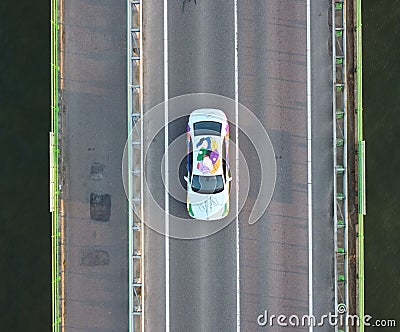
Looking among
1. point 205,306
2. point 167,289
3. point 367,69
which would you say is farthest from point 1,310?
point 367,69

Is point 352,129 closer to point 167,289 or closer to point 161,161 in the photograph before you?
Result: point 161,161

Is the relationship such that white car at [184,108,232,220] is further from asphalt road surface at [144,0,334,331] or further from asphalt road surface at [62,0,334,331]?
asphalt road surface at [144,0,334,331]

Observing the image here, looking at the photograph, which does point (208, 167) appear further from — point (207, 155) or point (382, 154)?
point (382, 154)

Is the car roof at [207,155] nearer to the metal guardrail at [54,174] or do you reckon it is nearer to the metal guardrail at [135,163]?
the metal guardrail at [135,163]

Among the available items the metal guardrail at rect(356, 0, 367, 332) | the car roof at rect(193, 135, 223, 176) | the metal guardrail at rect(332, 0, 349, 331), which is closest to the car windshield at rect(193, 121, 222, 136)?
the car roof at rect(193, 135, 223, 176)

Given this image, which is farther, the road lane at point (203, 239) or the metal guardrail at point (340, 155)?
the road lane at point (203, 239)

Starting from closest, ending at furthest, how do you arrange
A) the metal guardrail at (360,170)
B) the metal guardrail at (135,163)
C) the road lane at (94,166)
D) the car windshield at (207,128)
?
the metal guardrail at (360,170)
the car windshield at (207,128)
the metal guardrail at (135,163)
the road lane at (94,166)

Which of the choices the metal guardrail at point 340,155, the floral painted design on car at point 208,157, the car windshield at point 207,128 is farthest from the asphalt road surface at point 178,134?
the floral painted design on car at point 208,157
